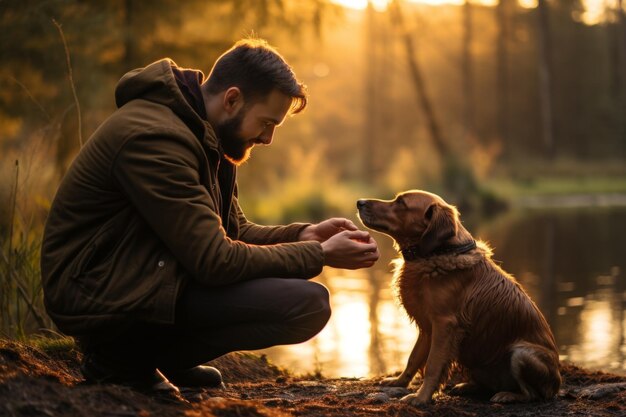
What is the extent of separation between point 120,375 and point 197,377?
0.75 metres

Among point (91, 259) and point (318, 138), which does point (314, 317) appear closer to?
point (91, 259)

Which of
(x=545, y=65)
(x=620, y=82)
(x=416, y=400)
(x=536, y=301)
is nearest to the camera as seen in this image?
(x=416, y=400)

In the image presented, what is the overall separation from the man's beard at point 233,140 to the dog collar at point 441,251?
4.24ft

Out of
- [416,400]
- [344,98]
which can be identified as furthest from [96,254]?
[344,98]

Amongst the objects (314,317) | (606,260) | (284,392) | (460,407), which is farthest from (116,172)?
(606,260)

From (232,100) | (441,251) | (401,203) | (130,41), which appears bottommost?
(441,251)

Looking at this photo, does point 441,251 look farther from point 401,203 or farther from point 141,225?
point 141,225

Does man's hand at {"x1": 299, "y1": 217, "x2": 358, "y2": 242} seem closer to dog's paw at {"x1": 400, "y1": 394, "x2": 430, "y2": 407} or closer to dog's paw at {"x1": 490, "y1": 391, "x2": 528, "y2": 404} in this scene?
dog's paw at {"x1": 400, "y1": 394, "x2": 430, "y2": 407}

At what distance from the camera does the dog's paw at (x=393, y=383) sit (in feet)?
17.2

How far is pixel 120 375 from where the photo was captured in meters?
4.12

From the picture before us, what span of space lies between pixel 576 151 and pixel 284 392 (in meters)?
48.4

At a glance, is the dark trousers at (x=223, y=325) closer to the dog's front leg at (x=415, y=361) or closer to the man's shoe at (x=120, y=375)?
the man's shoe at (x=120, y=375)

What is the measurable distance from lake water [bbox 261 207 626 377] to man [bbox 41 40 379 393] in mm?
1451

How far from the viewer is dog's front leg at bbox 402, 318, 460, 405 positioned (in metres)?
4.70
